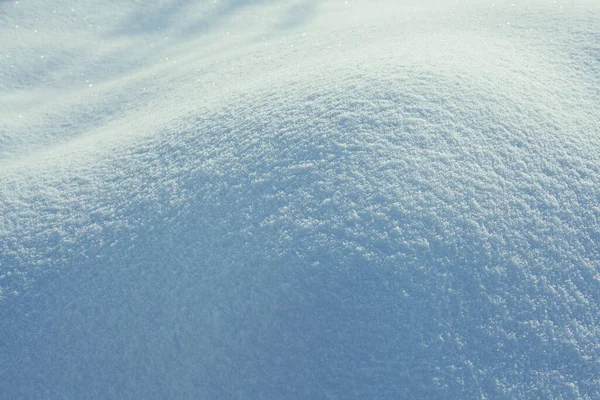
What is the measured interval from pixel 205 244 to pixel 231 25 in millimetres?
2971

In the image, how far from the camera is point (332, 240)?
57.9 inches

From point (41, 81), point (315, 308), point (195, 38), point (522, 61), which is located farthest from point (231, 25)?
point (315, 308)

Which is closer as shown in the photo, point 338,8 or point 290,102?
point 290,102

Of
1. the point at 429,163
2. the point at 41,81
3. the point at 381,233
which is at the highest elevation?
the point at 41,81

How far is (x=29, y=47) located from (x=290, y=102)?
2.99 m

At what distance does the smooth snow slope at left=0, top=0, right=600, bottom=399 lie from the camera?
1.33 m

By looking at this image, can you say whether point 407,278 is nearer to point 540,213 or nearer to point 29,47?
point 540,213

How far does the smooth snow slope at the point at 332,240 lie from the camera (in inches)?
52.5

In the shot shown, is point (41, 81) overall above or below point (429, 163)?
above

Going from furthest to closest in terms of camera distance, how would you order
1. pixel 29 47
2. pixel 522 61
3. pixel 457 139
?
pixel 29 47
pixel 522 61
pixel 457 139

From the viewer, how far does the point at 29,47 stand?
369cm

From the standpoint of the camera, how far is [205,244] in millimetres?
1567

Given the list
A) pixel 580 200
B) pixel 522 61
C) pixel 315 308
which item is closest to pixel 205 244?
pixel 315 308

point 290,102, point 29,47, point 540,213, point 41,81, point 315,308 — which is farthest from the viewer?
point 29,47
